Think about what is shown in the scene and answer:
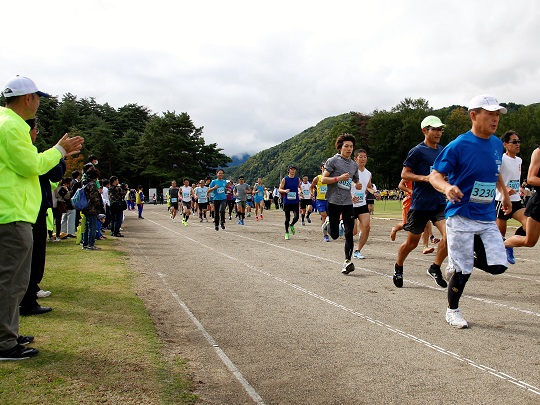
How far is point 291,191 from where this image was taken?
1622 cm

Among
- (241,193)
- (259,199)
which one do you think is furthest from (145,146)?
(241,193)

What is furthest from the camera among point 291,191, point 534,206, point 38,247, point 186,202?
point 186,202

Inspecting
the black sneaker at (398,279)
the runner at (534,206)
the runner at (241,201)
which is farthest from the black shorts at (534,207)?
the runner at (241,201)

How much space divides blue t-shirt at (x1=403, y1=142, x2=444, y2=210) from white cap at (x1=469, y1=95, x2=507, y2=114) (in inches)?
88.5

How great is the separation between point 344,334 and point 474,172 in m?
2.05

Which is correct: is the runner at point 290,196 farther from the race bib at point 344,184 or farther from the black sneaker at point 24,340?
the black sneaker at point 24,340

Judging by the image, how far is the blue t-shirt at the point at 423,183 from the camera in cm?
727

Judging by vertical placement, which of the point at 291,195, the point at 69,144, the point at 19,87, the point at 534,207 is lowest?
the point at 534,207

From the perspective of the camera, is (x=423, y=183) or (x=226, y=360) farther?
(x=423, y=183)

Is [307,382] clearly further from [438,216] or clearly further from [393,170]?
[393,170]

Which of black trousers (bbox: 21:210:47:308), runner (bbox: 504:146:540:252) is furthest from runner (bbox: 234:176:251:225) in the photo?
black trousers (bbox: 21:210:47:308)

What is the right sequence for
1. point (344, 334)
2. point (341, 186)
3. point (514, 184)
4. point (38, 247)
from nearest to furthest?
point (344, 334), point (38, 247), point (341, 186), point (514, 184)

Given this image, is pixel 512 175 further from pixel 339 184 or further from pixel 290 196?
pixel 290 196

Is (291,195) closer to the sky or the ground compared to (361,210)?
closer to the sky
